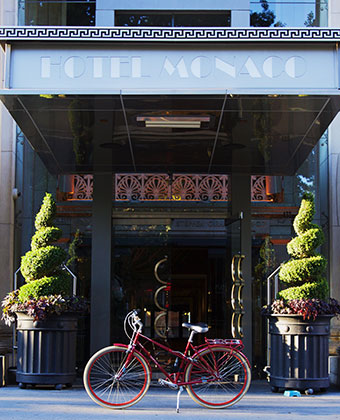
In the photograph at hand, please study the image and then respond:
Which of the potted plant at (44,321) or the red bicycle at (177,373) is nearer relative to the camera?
the red bicycle at (177,373)

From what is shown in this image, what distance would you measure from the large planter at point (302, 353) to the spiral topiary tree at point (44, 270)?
2.78 m

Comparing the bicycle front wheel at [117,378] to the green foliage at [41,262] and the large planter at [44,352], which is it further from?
the green foliage at [41,262]

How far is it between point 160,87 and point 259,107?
119cm

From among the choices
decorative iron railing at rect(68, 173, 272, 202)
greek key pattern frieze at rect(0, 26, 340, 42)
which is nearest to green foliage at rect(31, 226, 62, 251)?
decorative iron railing at rect(68, 173, 272, 202)

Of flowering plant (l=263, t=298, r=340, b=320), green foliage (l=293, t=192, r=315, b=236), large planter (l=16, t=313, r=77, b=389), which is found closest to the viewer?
flowering plant (l=263, t=298, r=340, b=320)

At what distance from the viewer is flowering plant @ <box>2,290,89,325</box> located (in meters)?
8.22

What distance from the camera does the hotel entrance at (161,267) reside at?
10.7 metres

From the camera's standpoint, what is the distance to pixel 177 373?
24.0ft

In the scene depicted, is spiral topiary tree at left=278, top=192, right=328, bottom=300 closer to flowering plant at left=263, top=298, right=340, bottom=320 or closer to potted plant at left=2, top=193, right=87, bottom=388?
flowering plant at left=263, top=298, right=340, bottom=320

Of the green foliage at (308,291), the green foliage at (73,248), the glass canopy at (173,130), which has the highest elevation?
the glass canopy at (173,130)

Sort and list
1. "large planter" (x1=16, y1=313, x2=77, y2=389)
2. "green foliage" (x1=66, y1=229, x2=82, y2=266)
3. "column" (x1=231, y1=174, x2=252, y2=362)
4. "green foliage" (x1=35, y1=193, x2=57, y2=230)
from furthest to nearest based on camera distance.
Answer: "green foliage" (x1=66, y1=229, x2=82, y2=266) → "column" (x1=231, y1=174, x2=252, y2=362) → "green foliage" (x1=35, y1=193, x2=57, y2=230) → "large planter" (x1=16, y1=313, x2=77, y2=389)

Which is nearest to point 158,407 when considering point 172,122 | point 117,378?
point 117,378

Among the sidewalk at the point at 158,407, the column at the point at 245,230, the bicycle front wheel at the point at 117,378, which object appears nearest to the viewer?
the sidewalk at the point at 158,407

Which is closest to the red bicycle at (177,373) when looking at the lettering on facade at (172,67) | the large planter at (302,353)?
the large planter at (302,353)
